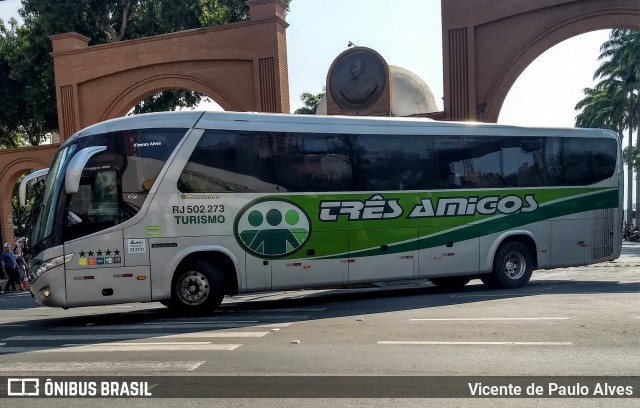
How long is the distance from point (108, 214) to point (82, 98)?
56.7ft

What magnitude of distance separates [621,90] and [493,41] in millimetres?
34845

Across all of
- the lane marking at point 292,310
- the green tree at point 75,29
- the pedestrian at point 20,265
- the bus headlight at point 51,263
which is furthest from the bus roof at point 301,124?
the green tree at point 75,29

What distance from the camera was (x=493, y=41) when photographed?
20.8m

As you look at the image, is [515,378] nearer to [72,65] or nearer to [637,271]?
[637,271]

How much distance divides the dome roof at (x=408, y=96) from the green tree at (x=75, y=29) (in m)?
7.82

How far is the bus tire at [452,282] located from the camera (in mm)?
15055

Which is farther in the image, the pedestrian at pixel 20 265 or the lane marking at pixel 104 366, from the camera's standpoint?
the pedestrian at pixel 20 265

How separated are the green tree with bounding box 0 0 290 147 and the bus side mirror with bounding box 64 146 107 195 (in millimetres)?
24055

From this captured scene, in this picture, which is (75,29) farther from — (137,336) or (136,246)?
(137,336)

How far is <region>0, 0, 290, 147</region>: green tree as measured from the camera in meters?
32.4

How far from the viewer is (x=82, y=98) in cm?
2617

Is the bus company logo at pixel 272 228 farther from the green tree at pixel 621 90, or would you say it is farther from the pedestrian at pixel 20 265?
the green tree at pixel 621 90


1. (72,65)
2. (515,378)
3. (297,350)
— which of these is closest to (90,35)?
(72,65)

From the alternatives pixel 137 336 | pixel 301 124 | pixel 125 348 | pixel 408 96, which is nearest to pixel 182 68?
pixel 408 96
